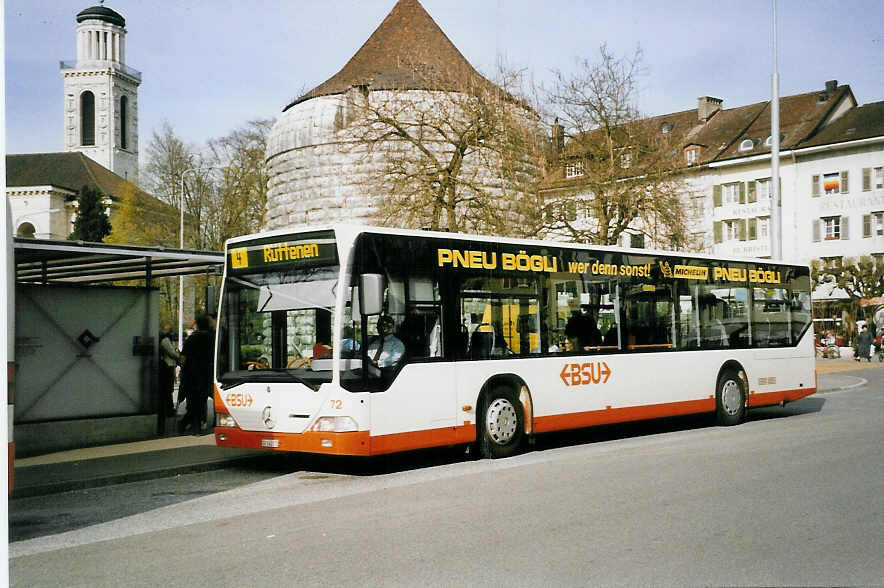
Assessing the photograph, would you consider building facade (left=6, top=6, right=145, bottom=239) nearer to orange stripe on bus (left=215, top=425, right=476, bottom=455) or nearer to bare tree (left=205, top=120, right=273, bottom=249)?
bare tree (left=205, top=120, right=273, bottom=249)

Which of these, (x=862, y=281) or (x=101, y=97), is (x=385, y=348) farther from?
(x=101, y=97)

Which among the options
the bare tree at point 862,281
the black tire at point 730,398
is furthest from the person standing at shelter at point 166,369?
the bare tree at point 862,281

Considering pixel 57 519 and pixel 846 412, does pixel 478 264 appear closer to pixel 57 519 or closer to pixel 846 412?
pixel 57 519

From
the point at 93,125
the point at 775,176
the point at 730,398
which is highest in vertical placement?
the point at 93,125

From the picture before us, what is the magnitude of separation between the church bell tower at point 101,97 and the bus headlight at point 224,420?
104389 millimetres

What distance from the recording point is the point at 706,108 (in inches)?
3056

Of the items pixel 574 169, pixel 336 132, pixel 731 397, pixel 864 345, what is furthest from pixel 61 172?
pixel 731 397

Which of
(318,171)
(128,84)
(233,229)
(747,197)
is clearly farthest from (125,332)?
(128,84)

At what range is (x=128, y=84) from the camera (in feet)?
386

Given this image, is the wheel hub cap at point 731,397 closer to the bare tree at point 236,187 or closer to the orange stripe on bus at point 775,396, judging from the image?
the orange stripe on bus at point 775,396

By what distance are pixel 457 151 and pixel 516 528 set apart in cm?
1615

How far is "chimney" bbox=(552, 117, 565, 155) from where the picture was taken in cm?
2703

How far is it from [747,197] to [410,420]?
2349 inches

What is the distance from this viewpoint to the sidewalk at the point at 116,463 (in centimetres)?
1112
